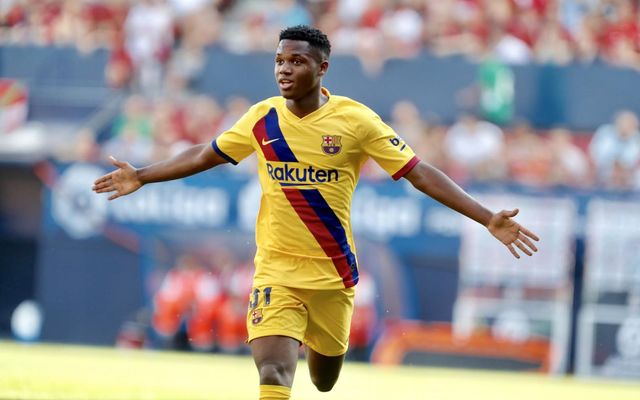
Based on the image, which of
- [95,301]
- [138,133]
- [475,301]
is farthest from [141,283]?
[475,301]

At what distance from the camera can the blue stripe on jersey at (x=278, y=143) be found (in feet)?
24.5

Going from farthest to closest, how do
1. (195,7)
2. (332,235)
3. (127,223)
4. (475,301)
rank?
(195,7), (127,223), (475,301), (332,235)

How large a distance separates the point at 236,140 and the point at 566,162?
9.87 meters

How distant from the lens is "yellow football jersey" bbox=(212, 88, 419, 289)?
748 cm

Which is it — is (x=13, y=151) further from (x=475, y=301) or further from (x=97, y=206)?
(x=475, y=301)

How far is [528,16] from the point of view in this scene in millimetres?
18078

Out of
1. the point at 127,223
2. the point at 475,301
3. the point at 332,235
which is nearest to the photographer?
the point at 332,235

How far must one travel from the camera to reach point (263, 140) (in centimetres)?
756

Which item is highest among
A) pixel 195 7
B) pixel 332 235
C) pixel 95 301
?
pixel 195 7

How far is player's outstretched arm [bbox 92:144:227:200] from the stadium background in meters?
8.84

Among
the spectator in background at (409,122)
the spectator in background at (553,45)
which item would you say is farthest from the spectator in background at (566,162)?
the spectator in background at (409,122)

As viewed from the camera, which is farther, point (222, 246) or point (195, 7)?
point (195, 7)

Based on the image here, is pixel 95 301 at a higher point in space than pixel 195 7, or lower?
lower

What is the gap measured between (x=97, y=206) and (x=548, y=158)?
6310mm
